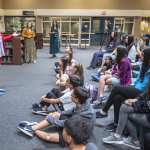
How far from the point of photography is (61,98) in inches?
144

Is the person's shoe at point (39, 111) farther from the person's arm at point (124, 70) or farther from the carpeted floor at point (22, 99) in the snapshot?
the person's arm at point (124, 70)

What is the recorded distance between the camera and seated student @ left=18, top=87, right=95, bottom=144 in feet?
9.45

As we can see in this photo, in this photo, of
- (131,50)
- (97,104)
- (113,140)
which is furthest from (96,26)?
(113,140)

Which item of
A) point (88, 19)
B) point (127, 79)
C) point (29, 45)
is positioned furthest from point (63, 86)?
point (88, 19)

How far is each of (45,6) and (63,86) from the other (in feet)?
36.3

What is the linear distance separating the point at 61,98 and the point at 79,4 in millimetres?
11547

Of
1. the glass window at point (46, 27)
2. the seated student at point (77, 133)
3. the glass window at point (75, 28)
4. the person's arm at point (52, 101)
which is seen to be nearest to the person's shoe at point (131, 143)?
the person's arm at point (52, 101)

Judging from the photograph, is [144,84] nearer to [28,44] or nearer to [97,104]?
[97,104]

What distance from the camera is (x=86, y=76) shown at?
22.7 ft

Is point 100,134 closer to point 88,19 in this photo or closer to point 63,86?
point 63,86

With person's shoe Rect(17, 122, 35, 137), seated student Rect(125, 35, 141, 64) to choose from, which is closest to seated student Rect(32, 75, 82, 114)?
person's shoe Rect(17, 122, 35, 137)

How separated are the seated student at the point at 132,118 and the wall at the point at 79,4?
39.2ft

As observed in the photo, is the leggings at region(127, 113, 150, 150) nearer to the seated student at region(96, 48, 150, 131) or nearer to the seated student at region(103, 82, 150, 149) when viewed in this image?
the seated student at region(103, 82, 150, 149)

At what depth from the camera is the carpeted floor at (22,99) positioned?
3.12m
